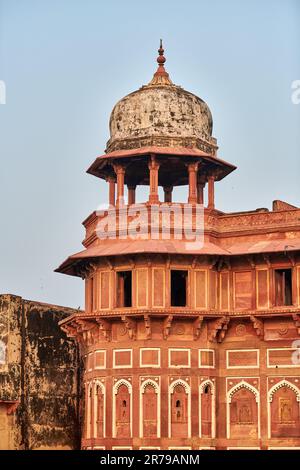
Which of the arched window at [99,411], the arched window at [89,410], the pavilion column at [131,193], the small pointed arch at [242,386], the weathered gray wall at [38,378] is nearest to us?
the small pointed arch at [242,386]

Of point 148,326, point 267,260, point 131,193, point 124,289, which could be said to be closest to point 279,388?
point 267,260

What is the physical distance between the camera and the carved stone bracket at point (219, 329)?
126 ft

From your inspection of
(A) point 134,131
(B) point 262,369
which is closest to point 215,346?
(B) point 262,369

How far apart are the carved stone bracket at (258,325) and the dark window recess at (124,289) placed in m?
3.75

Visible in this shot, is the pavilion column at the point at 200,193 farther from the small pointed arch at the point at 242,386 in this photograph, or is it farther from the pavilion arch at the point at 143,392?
the pavilion arch at the point at 143,392

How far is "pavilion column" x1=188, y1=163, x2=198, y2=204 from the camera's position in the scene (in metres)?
39.7

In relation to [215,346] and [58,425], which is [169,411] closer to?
[215,346]

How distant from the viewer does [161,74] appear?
41.7 m

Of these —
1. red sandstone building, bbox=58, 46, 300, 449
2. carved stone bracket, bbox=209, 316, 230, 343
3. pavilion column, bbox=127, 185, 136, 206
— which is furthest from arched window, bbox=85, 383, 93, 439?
pavilion column, bbox=127, 185, 136, 206

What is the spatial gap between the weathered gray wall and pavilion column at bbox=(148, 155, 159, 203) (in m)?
7.21

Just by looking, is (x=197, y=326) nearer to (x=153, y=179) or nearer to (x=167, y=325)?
(x=167, y=325)

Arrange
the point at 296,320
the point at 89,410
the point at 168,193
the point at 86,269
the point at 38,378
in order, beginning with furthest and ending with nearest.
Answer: the point at 38,378 < the point at 168,193 < the point at 86,269 < the point at 89,410 < the point at 296,320

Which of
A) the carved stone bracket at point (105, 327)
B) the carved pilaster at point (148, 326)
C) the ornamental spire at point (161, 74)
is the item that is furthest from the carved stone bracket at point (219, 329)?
the ornamental spire at point (161, 74)

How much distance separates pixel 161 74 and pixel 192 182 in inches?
153
